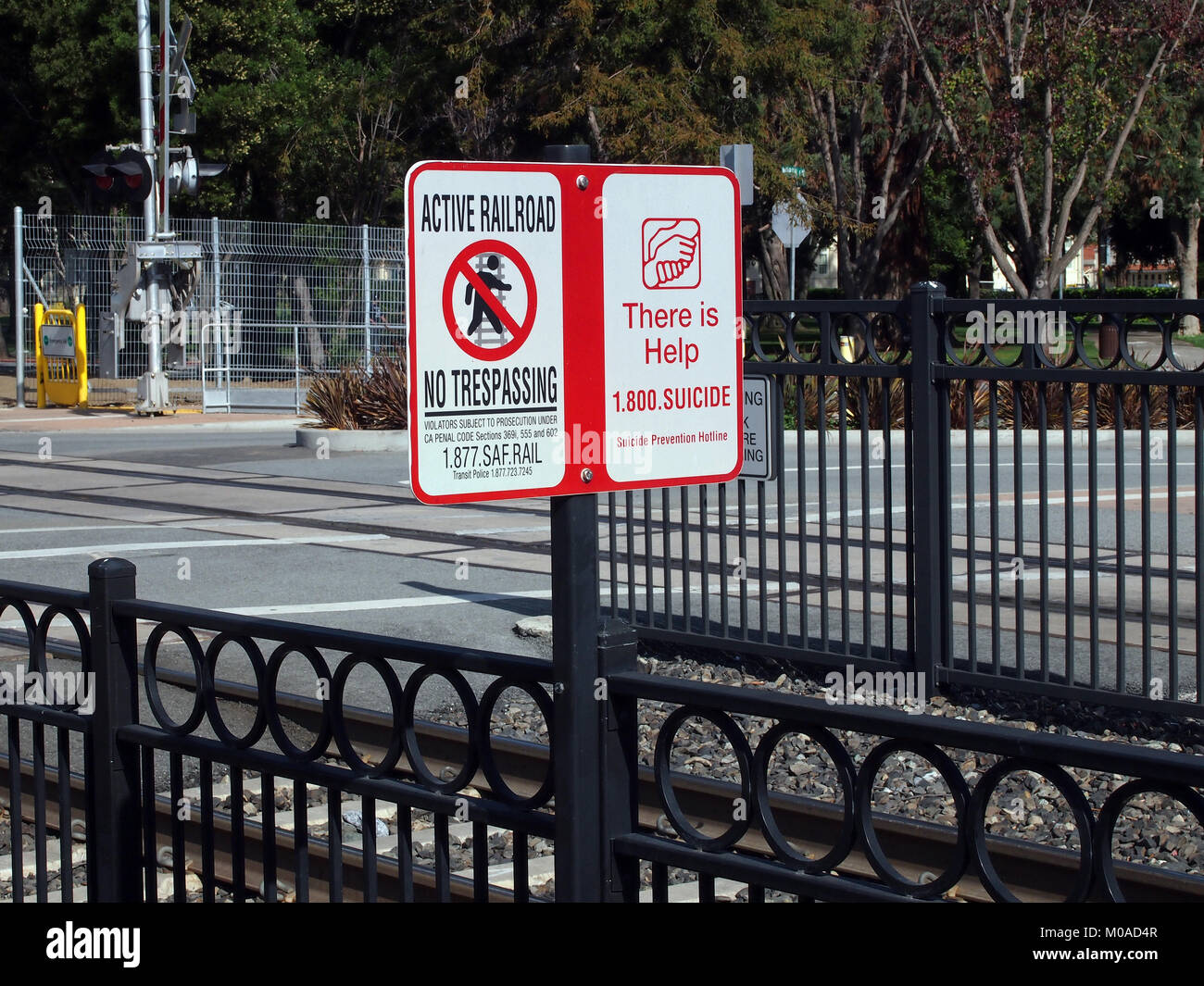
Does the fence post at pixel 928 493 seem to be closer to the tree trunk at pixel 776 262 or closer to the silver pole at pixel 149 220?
the silver pole at pixel 149 220

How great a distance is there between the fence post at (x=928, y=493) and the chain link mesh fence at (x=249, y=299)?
1934 cm

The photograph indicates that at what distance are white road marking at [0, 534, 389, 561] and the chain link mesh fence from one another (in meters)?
13.5

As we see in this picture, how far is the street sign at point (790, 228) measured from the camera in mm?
25375

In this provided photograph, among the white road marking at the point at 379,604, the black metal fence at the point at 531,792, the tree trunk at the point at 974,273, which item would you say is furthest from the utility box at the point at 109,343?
the tree trunk at the point at 974,273

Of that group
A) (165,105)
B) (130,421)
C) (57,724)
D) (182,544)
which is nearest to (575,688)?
(57,724)

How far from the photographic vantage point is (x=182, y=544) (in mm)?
11719

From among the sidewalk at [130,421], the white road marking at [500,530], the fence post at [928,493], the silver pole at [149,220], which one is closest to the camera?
the fence post at [928,493]

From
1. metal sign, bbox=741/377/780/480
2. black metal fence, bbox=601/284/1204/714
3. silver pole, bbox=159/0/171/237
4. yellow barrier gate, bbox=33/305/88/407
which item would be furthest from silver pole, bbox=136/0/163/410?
metal sign, bbox=741/377/780/480

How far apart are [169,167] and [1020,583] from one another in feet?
73.6

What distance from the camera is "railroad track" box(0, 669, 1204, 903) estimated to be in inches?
172

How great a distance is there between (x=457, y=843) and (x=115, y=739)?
6.99ft
